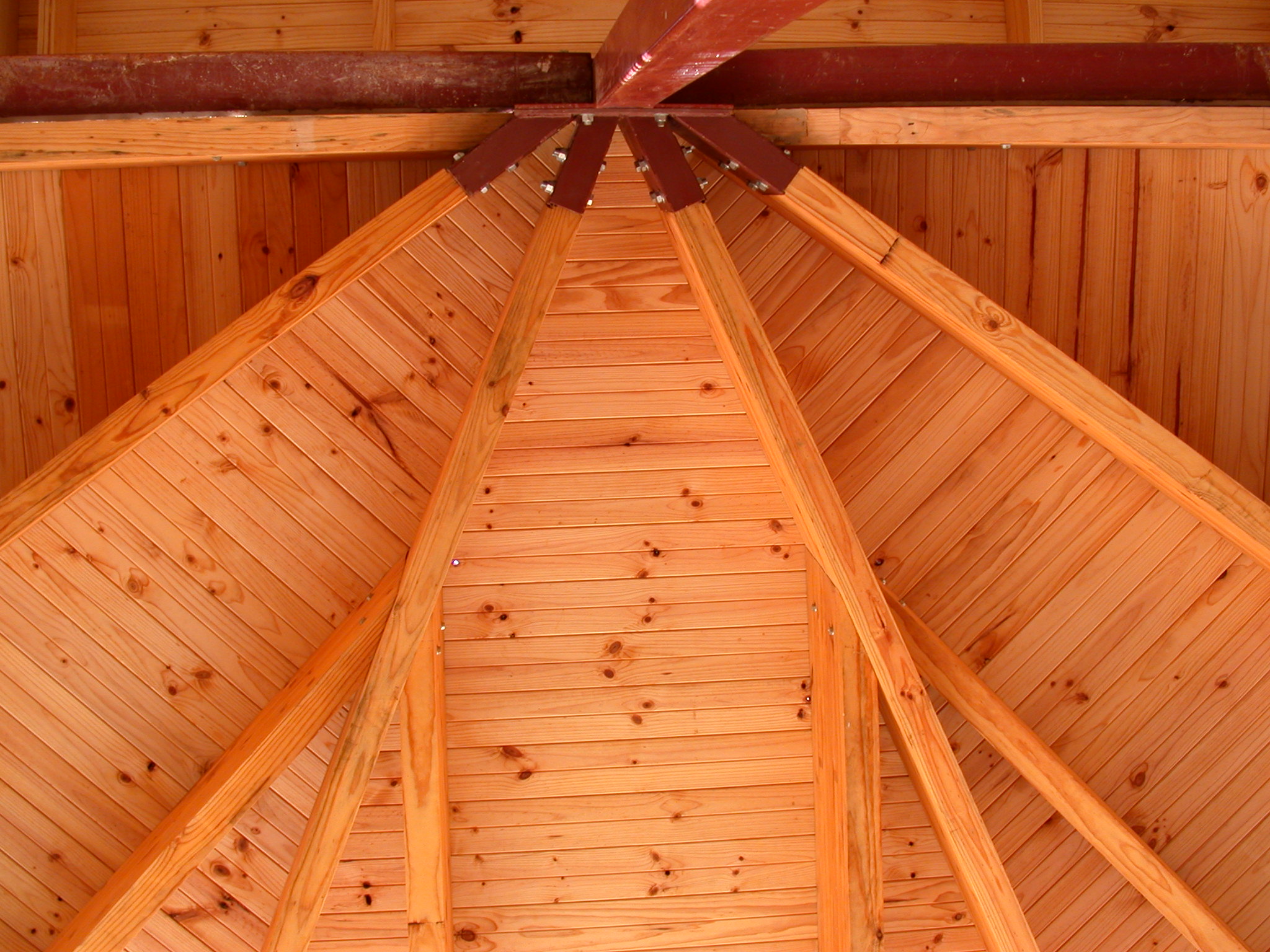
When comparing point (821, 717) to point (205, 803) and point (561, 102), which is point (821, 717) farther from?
point (561, 102)

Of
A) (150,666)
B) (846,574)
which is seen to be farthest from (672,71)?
(150,666)

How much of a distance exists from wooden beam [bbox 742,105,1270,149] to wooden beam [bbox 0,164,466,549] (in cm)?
97

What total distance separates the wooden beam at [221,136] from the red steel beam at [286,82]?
0.04 meters

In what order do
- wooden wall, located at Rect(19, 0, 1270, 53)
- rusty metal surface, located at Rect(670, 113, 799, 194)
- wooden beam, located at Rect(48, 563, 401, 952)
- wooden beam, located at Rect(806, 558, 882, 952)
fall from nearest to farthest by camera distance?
rusty metal surface, located at Rect(670, 113, 799, 194) < wooden beam, located at Rect(48, 563, 401, 952) < wooden beam, located at Rect(806, 558, 882, 952) < wooden wall, located at Rect(19, 0, 1270, 53)

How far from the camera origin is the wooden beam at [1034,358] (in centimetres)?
A: 310

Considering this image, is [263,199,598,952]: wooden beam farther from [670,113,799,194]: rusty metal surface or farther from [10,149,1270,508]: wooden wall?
[10,149,1270,508]: wooden wall

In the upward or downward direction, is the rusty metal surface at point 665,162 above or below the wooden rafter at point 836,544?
above

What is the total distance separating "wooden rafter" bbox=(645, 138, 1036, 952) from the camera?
319cm

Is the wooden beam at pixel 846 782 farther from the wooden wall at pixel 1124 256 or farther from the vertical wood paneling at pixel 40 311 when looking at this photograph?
the vertical wood paneling at pixel 40 311

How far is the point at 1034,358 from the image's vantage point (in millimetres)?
3156

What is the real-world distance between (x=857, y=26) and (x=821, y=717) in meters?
2.96

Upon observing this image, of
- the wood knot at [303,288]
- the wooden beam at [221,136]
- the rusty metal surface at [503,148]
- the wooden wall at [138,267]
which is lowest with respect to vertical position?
the wood knot at [303,288]

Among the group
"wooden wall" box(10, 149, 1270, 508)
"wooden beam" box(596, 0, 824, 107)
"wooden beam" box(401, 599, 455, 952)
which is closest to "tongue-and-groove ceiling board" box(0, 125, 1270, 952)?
"wooden wall" box(10, 149, 1270, 508)

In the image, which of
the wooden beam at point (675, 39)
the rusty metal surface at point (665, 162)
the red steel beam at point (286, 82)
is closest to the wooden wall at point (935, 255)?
the red steel beam at point (286, 82)
